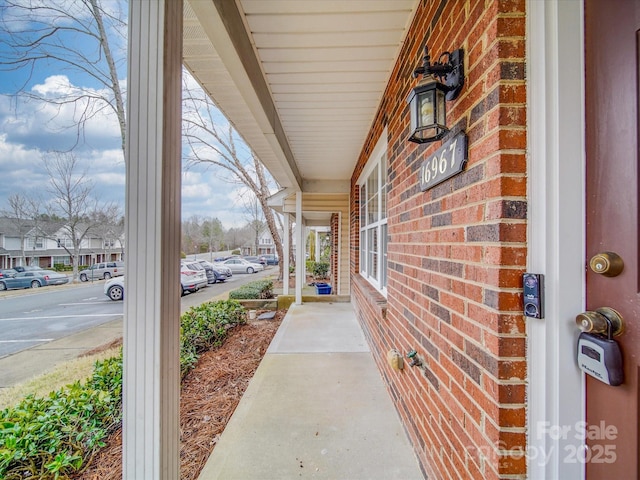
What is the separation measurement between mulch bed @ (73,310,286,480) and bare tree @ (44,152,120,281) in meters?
1.40

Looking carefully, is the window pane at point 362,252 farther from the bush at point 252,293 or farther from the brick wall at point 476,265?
the bush at point 252,293

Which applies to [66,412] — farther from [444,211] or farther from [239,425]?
[444,211]

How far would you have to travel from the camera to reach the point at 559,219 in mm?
879

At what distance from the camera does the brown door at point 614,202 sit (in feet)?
2.45

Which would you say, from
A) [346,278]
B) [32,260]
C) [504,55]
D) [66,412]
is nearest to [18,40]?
[32,260]

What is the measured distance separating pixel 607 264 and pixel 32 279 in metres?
2.25

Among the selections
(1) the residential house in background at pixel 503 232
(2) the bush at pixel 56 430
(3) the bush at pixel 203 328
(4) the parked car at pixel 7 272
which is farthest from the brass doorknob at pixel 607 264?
(3) the bush at pixel 203 328

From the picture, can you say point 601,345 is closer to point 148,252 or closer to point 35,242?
point 148,252

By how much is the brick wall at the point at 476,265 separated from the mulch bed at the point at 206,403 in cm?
149

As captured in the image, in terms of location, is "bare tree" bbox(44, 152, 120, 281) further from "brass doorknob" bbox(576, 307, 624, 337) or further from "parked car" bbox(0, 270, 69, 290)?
"brass doorknob" bbox(576, 307, 624, 337)

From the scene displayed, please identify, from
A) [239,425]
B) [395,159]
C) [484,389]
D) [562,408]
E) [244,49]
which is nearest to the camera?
[562,408]

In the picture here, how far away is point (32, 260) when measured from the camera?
1.26 m

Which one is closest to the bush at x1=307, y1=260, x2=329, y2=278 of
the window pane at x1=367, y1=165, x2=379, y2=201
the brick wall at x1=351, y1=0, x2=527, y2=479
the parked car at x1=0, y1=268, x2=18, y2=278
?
the window pane at x1=367, y1=165, x2=379, y2=201

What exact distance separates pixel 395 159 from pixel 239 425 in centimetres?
246
